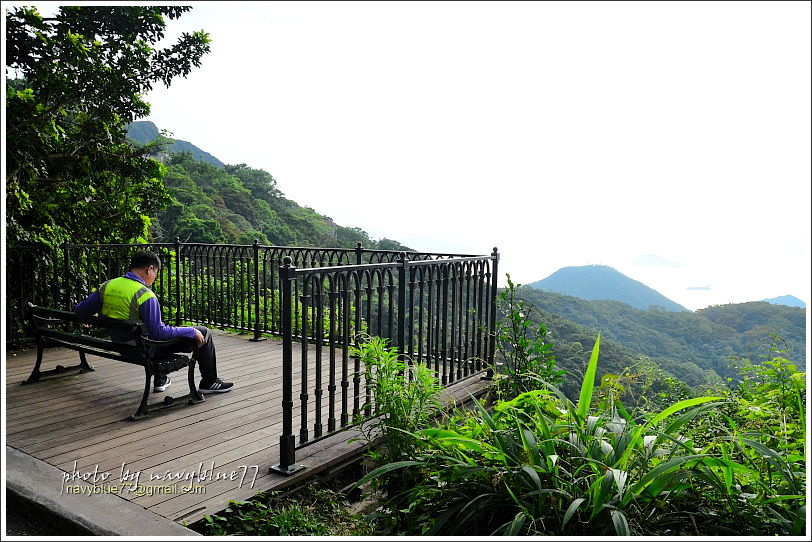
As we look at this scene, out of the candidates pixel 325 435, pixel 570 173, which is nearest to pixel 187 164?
pixel 570 173

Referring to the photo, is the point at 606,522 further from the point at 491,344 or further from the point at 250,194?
the point at 250,194

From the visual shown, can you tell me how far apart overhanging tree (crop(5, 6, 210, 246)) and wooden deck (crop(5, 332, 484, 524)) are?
2524mm

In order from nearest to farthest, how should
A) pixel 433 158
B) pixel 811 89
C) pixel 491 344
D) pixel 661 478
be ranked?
pixel 811 89, pixel 661 478, pixel 491 344, pixel 433 158

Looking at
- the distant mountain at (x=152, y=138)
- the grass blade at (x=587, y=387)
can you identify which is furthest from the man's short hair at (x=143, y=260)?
the distant mountain at (x=152, y=138)

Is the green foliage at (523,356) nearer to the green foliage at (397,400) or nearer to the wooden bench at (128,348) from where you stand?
the green foliage at (397,400)

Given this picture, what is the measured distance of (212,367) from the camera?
497cm

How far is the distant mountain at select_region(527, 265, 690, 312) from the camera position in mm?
29766

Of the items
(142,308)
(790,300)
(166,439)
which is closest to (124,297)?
(142,308)

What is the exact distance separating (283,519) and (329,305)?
7.27ft

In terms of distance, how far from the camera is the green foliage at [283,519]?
2.89 meters

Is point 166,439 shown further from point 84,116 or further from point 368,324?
point 84,116

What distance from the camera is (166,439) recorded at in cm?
391

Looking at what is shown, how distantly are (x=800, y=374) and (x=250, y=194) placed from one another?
3035cm

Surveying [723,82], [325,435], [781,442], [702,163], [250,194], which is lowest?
[325,435]
